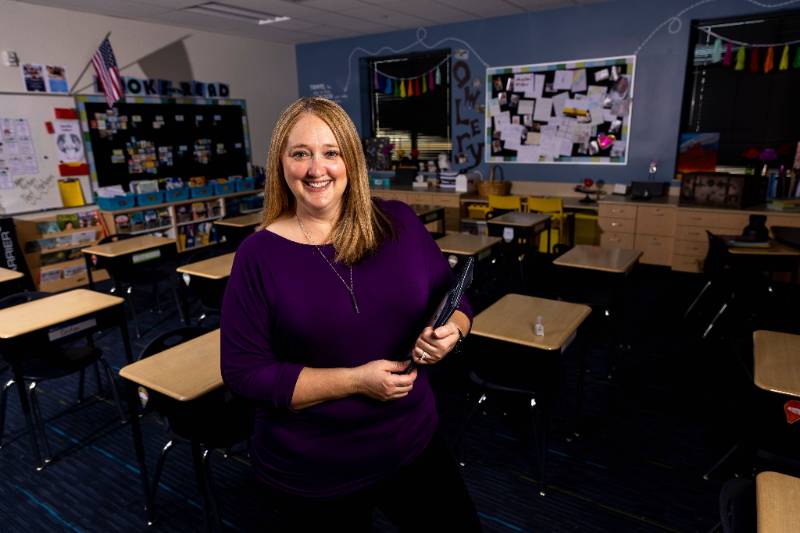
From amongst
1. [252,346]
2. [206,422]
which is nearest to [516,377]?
[206,422]

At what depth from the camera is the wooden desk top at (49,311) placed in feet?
7.99

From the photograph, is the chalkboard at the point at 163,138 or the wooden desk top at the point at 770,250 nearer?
the wooden desk top at the point at 770,250

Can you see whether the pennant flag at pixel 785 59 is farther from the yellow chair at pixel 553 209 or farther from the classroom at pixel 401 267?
the yellow chair at pixel 553 209

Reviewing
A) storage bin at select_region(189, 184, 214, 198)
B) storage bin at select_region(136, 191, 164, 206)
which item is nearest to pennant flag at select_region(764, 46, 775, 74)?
storage bin at select_region(189, 184, 214, 198)

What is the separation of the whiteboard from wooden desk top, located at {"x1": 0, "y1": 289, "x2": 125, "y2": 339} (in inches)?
120

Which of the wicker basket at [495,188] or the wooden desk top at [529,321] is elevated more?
the wicker basket at [495,188]

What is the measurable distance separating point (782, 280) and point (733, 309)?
52.4 inches

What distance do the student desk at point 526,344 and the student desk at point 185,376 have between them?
1122mm

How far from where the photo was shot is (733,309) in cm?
413

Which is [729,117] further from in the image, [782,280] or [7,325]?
[7,325]

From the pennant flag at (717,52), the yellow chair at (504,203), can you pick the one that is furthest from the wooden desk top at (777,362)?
the pennant flag at (717,52)

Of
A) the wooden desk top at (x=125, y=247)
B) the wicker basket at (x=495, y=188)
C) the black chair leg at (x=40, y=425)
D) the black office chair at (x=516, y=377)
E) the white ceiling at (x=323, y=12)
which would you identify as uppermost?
the white ceiling at (x=323, y=12)

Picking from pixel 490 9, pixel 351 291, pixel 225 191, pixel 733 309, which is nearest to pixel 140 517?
pixel 351 291

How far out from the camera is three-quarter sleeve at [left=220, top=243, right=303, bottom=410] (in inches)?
40.4
